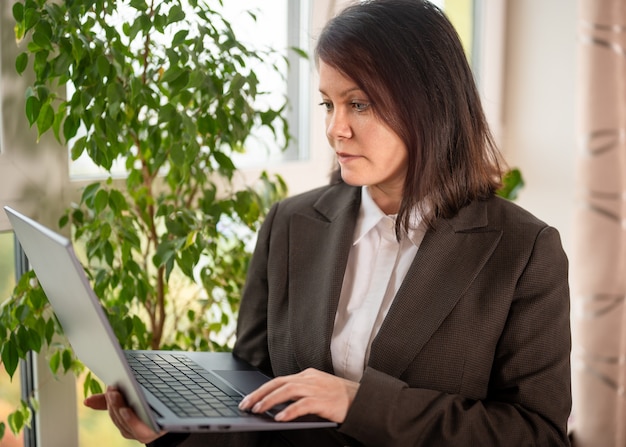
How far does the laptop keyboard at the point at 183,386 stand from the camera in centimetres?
118

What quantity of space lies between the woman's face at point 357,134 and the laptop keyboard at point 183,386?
17.4 inches

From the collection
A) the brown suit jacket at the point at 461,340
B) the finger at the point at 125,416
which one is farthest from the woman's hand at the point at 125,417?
the brown suit jacket at the point at 461,340

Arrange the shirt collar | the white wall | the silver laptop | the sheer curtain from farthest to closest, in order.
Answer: the white wall → the sheer curtain → the shirt collar → the silver laptop

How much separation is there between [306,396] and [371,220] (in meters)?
0.47

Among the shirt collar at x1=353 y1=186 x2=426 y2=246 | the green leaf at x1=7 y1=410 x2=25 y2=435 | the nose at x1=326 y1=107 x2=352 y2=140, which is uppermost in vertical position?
the nose at x1=326 y1=107 x2=352 y2=140

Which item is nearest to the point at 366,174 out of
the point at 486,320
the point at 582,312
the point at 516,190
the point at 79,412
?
the point at 486,320

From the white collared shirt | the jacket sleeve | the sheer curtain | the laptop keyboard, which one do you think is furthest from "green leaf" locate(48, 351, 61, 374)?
the sheer curtain

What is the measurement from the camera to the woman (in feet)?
4.45

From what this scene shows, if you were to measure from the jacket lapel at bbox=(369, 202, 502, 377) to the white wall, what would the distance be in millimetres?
1565

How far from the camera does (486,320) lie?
143 cm

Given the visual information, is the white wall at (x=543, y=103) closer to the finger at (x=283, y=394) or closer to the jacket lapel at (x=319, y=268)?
the jacket lapel at (x=319, y=268)

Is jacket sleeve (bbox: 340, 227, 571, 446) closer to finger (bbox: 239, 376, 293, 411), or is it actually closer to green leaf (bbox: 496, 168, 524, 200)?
finger (bbox: 239, 376, 293, 411)

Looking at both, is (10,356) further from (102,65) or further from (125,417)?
→ (102,65)

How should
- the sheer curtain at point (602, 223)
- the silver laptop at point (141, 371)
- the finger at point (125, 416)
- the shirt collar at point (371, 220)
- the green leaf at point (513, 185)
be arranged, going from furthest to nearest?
the green leaf at point (513, 185) → the sheer curtain at point (602, 223) → the shirt collar at point (371, 220) → the finger at point (125, 416) → the silver laptop at point (141, 371)
